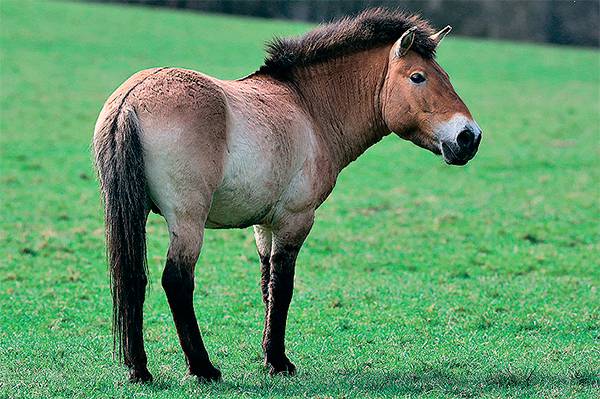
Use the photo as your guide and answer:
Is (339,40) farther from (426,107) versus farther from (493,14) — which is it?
(493,14)

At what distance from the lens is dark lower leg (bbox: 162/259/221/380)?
567cm

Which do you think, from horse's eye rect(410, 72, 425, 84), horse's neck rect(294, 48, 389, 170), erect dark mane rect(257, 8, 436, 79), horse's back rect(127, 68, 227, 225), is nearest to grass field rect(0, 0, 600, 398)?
horse's back rect(127, 68, 227, 225)

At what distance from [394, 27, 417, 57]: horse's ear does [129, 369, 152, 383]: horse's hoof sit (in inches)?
112

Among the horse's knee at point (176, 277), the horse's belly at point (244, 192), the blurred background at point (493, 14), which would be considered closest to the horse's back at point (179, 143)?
the horse's belly at point (244, 192)

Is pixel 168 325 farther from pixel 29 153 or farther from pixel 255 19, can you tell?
pixel 255 19

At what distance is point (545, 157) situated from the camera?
1803 cm

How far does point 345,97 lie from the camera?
22.6 feet

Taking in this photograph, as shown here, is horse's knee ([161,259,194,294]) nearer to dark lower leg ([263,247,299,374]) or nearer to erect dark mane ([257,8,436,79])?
dark lower leg ([263,247,299,374])

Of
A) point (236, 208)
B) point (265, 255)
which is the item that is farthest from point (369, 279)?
point (236, 208)

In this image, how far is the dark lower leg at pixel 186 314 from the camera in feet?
18.6

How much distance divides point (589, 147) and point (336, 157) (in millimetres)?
14035

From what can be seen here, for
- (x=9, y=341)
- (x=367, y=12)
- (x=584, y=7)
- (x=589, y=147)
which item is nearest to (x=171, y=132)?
(x=367, y=12)

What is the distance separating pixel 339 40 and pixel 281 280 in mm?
1846

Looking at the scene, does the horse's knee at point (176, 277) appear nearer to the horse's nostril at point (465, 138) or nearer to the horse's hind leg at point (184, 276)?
the horse's hind leg at point (184, 276)
